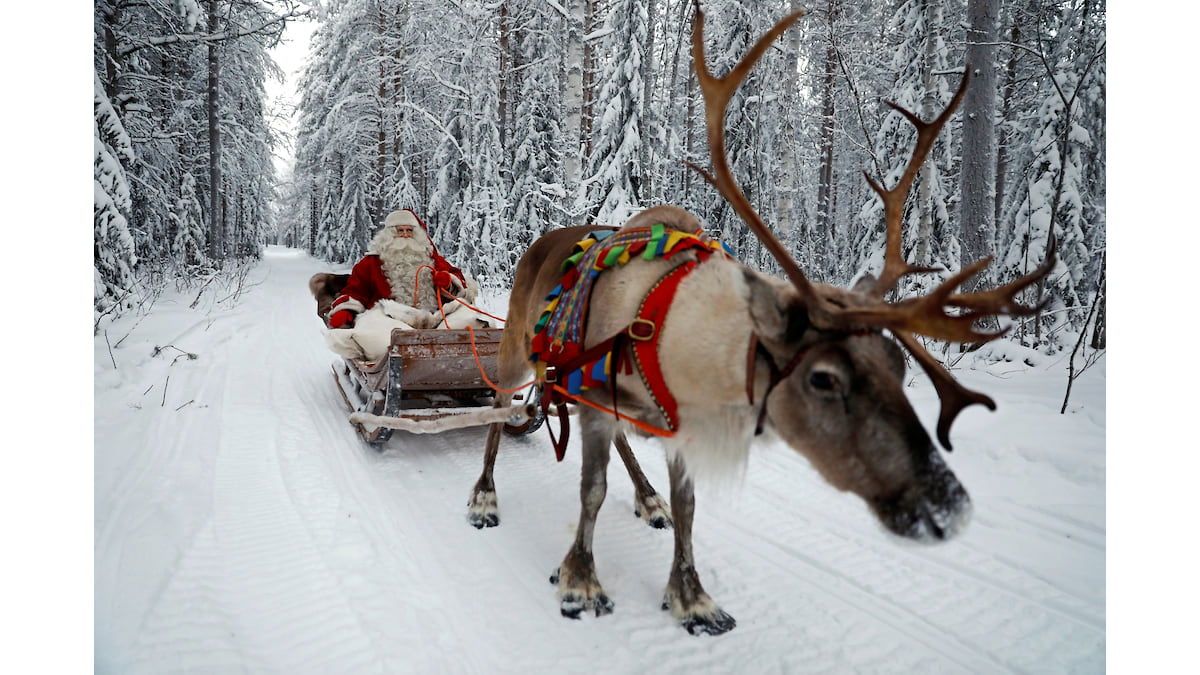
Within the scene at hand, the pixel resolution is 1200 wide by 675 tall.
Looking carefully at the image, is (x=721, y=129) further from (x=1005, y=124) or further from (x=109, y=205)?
(x=109, y=205)

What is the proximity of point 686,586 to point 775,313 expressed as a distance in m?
1.47

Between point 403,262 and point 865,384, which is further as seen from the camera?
point 403,262

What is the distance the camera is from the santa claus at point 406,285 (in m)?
4.98

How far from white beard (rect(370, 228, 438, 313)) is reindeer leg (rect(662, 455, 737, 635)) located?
3785mm

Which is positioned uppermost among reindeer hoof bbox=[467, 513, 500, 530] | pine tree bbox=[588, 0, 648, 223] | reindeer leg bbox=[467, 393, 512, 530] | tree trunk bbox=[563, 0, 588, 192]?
tree trunk bbox=[563, 0, 588, 192]

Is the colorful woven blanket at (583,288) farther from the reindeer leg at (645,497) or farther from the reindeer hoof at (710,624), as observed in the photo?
the reindeer hoof at (710,624)

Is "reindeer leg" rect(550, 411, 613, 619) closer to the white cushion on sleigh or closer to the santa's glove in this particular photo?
the white cushion on sleigh

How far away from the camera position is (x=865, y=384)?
5.25 ft

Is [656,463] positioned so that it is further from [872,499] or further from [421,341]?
[872,499]

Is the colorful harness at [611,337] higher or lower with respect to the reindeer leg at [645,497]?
higher

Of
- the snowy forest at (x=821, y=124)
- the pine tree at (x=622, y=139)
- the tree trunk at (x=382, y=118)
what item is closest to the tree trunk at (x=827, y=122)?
the snowy forest at (x=821, y=124)

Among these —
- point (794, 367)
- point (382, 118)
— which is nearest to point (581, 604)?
point (794, 367)

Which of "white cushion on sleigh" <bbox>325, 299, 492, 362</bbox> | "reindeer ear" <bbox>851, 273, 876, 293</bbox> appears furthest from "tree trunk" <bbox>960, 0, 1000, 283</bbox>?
"white cushion on sleigh" <bbox>325, 299, 492, 362</bbox>

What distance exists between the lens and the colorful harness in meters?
2.12
